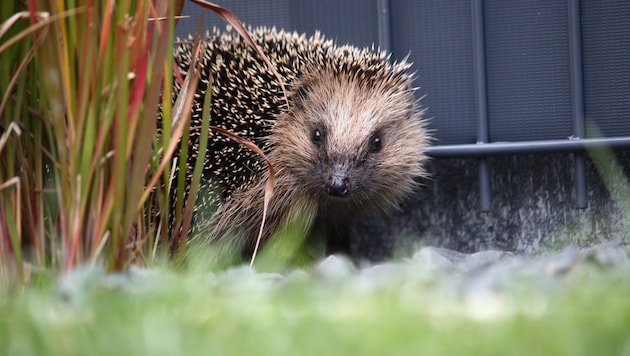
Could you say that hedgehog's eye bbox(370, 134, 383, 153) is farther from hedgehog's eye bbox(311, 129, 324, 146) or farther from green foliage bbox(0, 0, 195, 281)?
green foliage bbox(0, 0, 195, 281)

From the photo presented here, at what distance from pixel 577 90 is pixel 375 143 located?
120cm

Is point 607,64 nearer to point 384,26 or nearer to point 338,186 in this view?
point 384,26

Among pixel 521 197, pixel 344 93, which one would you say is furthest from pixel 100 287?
pixel 521 197

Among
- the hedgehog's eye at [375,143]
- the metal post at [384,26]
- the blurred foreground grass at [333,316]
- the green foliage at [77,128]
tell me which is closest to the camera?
the blurred foreground grass at [333,316]

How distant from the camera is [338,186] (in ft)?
16.1

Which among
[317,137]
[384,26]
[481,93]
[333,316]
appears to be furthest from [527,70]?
[333,316]

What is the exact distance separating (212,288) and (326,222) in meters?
2.85

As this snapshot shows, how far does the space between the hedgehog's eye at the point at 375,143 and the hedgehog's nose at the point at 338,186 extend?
48cm

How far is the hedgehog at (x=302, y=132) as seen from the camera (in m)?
5.21

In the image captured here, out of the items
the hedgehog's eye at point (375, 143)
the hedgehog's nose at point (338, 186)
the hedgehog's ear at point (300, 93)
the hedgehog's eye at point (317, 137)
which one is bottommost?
the hedgehog's nose at point (338, 186)

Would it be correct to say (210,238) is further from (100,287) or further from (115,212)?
(100,287)

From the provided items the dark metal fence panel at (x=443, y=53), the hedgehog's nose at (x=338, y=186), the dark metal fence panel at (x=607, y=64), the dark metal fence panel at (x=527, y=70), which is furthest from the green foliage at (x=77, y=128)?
the dark metal fence panel at (x=607, y=64)

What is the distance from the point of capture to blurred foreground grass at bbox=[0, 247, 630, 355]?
1.93 metres

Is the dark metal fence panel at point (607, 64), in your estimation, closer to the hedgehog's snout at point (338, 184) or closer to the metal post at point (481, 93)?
the metal post at point (481, 93)
